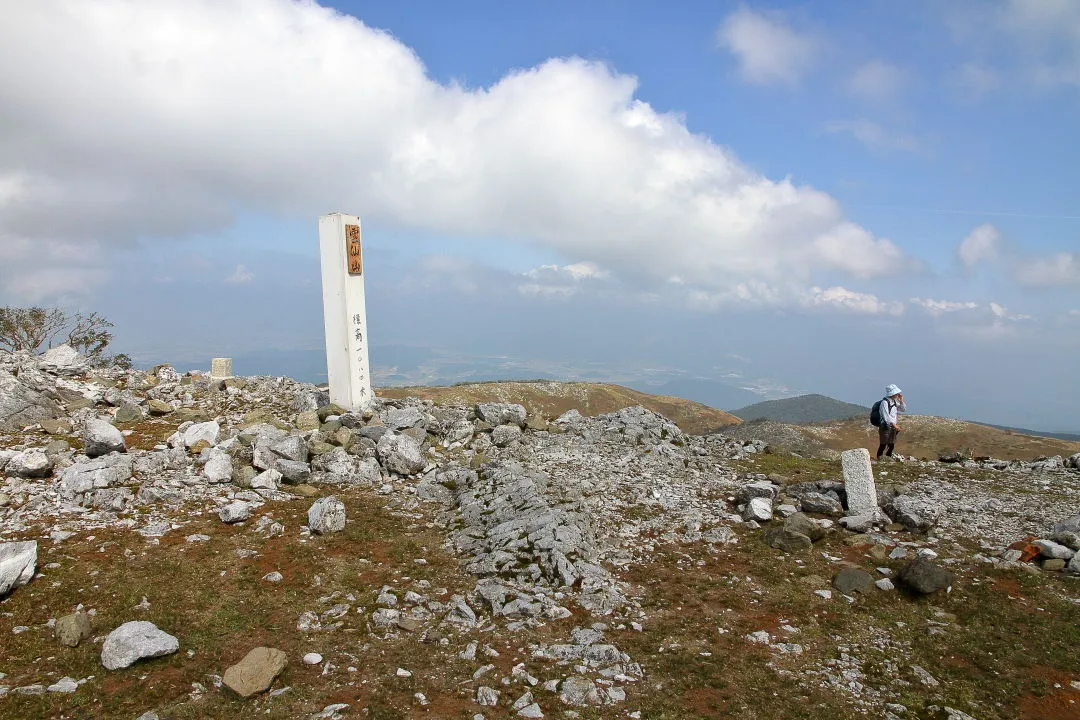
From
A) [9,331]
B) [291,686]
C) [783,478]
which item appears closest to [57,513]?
[291,686]

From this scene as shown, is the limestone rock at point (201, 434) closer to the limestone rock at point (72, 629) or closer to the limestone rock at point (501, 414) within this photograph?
the limestone rock at point (72, 629)

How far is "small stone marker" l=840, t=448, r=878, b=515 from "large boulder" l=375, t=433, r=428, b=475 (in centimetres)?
1285

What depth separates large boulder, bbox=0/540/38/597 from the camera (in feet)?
32.9

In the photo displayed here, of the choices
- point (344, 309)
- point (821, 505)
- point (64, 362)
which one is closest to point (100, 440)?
point (344, 309)

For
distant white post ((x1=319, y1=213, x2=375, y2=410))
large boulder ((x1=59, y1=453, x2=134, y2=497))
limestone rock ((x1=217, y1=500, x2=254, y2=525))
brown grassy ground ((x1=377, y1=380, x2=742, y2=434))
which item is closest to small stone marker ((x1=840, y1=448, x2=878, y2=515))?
limestone rock ((x1=217, y1=500, x2=254, y2=525))

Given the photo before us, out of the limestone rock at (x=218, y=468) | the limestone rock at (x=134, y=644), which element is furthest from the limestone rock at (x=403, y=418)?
the limestone rock at (x=134, y=644)

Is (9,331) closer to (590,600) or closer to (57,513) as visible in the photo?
(57,513)

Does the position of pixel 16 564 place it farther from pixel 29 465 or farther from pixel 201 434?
pixel 201 434

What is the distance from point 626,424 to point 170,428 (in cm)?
1762

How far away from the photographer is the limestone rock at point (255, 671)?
812 cm

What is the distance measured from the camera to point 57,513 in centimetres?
1323

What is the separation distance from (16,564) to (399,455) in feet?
31.7

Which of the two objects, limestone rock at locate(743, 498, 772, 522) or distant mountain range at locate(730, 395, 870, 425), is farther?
distant mountain range at locate(730, 395, 870, 425)

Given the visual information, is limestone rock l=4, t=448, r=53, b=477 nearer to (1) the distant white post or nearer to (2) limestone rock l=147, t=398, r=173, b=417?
(2) limestone rock l=147, t=398, r=173, b=417
